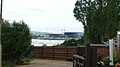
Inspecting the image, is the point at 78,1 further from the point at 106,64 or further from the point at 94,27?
the point at 106,64

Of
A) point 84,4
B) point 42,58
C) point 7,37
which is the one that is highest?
point 84,4

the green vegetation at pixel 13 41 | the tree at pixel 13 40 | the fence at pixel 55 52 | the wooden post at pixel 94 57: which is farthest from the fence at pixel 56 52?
the wooden post at pixel 94 57

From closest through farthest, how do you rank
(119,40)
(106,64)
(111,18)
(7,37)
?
(106,64) → (119,40) → (7,37) → (111,18)

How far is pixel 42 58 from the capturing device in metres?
39.9

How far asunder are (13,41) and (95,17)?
15.6 meters

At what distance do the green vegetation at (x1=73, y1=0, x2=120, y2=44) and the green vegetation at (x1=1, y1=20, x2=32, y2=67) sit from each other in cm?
854

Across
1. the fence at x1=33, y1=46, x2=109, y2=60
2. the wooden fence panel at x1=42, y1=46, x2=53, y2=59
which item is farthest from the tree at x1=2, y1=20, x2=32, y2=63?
the wooden fence panel at x1=42, y1=46, x2=53, y2=59

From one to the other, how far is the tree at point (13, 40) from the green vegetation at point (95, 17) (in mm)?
8614

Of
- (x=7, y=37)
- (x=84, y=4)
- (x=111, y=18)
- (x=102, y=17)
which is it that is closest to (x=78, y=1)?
(x=84, y=4)

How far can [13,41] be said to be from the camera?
91.6 ft

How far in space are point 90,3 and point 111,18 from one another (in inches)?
526

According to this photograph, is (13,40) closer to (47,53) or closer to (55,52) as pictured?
(55,52)

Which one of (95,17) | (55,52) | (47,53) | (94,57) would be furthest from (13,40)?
(94,57)

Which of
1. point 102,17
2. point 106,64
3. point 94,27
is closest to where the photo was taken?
point 106,64
